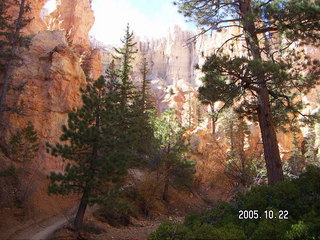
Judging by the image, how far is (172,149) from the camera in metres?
Result: 19.2

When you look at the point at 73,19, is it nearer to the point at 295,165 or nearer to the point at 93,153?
the point at 295,165

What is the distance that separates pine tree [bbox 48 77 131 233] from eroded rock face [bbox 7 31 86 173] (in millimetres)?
7394

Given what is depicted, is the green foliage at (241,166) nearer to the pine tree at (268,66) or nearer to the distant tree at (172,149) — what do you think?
the distant tree at (172,149)

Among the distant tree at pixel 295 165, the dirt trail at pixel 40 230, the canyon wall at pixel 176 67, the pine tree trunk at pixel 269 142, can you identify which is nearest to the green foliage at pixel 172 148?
the distant tree at pixel 295 165

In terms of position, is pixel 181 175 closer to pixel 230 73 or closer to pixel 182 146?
pixel 182 146

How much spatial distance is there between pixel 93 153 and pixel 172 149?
10.4 m

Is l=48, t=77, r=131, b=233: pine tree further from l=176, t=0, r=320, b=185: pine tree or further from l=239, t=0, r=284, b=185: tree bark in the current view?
l=239, t=0, r=284, b=185: tree bark

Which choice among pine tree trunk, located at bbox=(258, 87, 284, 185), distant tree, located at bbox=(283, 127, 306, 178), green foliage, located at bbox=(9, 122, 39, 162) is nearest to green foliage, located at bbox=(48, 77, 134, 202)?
green foliage, located at bbox=(9, 122, 39, 162)

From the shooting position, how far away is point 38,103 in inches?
681

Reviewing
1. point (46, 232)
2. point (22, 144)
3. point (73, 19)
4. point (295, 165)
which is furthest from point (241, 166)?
point (73, 19)

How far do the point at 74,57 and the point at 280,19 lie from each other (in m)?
15.4

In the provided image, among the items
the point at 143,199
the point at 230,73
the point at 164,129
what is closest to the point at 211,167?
the point at 164,129

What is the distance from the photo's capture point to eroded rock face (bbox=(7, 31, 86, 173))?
54.1 ft

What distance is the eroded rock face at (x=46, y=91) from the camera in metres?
16.5
